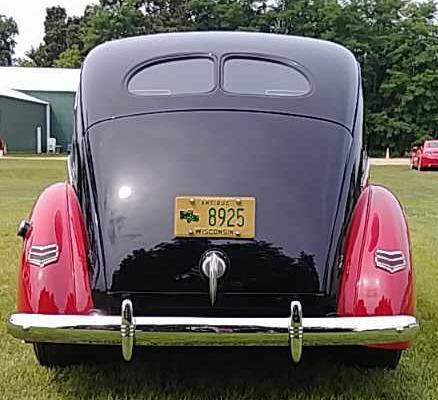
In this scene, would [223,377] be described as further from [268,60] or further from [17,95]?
[17,95]

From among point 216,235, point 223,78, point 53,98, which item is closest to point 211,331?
point 216,235

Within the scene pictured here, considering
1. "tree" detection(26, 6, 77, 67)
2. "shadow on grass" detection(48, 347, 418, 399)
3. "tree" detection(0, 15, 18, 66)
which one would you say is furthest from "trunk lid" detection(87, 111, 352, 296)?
"tree" detection(0, 15, 18, 66)

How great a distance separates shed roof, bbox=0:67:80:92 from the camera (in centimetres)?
5156

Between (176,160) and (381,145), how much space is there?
1955 inches

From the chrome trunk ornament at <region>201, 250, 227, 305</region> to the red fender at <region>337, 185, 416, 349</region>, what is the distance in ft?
1.78

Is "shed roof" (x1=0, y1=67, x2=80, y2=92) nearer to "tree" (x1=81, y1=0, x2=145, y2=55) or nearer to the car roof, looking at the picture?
"tree" (x1=81, y1=0, x2=145, y2=55)

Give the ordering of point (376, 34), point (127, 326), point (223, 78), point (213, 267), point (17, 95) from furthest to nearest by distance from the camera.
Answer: point (376, 34) < point (17, 95) < point (223, 78) < point (213, 267) < point (127, 326)

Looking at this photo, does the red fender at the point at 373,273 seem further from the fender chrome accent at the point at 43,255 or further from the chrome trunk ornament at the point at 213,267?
the fender chrome accent at the point at 43,255

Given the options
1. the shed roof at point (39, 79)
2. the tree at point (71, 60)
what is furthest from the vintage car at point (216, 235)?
the tree at point (71, 60)

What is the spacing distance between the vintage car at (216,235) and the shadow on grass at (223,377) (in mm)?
181

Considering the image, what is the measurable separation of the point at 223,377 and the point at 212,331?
3.02 ft

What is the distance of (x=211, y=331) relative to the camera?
3.38 meters

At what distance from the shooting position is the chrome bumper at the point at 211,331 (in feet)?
11.1

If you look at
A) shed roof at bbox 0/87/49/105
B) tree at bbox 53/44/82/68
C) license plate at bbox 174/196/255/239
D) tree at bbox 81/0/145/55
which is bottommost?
license plate at bbox 174/196/255/239
